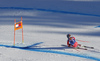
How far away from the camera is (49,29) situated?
799cm

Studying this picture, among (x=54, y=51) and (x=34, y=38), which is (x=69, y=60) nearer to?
(x=54, y=51)

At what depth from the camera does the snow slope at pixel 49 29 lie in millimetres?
5172

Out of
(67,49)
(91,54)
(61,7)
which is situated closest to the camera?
(91,54)

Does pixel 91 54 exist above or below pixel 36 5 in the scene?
below

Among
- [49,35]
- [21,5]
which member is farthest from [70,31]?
[21,5]

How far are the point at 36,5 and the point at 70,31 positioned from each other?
5953 millimetres

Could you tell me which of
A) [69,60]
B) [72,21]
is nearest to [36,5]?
[72,21]

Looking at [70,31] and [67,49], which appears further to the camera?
[70,31]

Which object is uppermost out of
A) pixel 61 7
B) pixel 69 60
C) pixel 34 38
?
pixel 61 7

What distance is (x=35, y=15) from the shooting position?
35.2 feet

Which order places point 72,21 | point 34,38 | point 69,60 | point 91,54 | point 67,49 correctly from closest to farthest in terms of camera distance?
1. point 69,60
2. point 91,54
3. point 67,49
4. point 34,38
5. point 72,21

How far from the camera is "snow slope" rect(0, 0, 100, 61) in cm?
517

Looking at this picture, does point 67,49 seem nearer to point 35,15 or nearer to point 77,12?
point 35,15

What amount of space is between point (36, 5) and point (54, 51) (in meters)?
8.16
